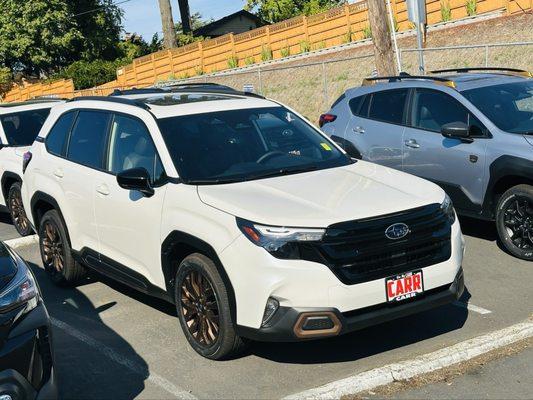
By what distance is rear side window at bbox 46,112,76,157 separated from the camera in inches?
272

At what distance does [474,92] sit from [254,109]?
309cm

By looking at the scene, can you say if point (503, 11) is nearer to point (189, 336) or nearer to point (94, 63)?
point (189, 336)

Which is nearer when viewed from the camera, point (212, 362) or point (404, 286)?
point (404, 286)

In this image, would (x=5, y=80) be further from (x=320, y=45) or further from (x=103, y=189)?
(x=103, y=189)

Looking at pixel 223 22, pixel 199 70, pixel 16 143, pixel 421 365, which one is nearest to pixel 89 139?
pixel 421 365

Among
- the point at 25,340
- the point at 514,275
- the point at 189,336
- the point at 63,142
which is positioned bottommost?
the point at 514,275

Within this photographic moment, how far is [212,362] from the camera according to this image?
16.3 ft

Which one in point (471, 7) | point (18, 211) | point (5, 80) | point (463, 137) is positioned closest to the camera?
point (463, 137)

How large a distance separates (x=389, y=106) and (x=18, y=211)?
5104 mm

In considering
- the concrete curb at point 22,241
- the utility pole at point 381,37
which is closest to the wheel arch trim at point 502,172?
the concrete curb at point 22,241

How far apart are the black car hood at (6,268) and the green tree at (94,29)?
4977 centimetres

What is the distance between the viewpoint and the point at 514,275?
674 cm

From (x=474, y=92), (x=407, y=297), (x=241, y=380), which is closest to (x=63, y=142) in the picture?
(x=241, y=380)

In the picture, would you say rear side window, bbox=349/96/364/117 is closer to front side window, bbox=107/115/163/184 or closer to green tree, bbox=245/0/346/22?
front side window, bbox=107/115/163/184
